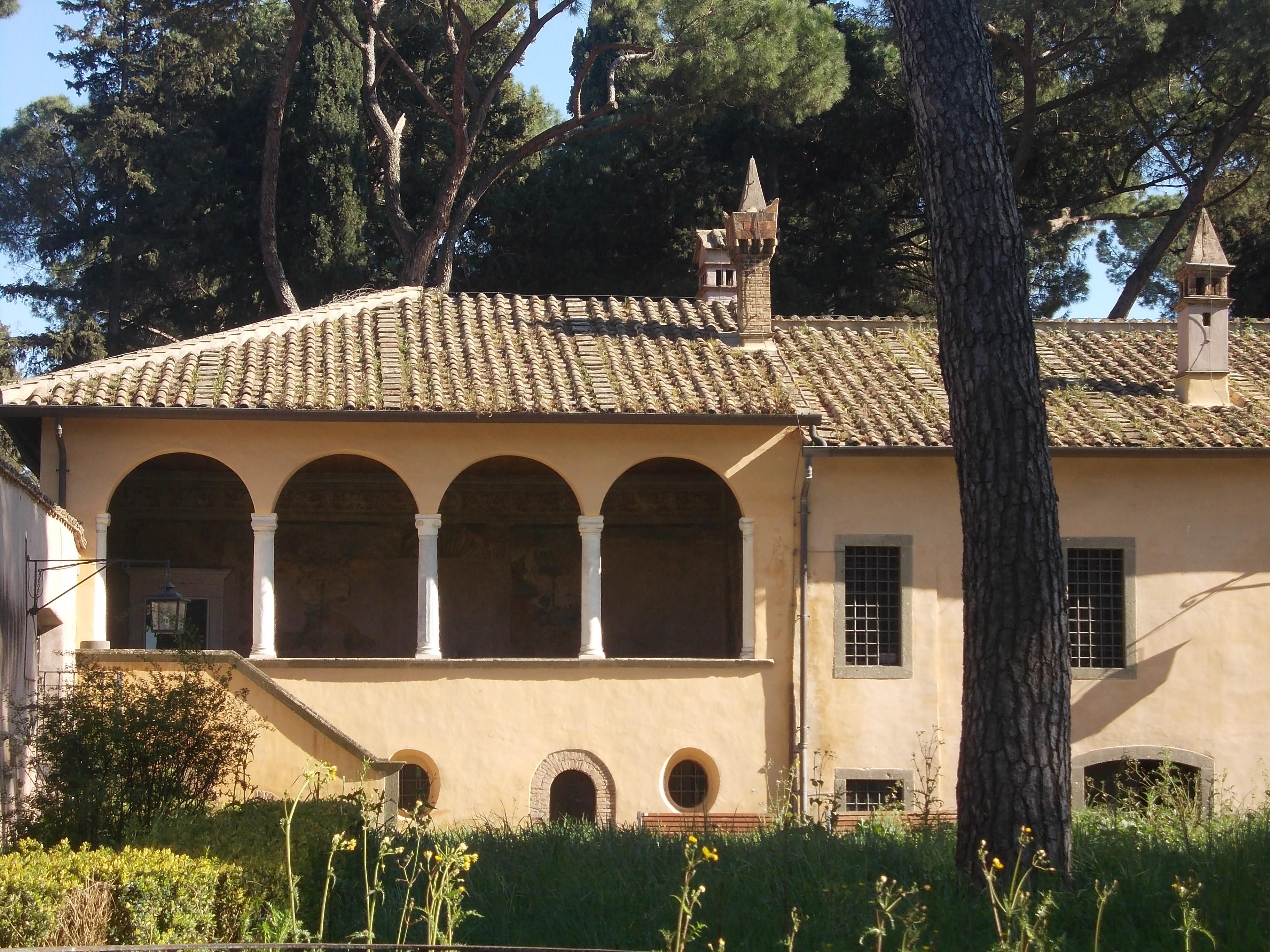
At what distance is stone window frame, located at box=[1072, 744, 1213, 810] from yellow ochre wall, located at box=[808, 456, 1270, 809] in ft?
0.17

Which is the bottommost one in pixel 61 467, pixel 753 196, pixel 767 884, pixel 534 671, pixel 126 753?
pixel 767 884

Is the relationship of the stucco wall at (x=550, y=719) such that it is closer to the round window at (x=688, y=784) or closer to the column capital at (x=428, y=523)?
the round window at (x=688, y=784)

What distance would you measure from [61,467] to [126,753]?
19.4 feet

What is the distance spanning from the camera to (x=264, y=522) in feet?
47.6

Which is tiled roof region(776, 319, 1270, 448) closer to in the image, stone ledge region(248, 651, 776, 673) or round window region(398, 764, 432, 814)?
stone ledge region(248, 651, 776, 673)

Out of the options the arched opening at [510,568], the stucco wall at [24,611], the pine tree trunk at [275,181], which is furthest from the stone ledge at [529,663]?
the pine tree trunk at [275,181]

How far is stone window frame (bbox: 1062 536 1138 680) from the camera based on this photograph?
15008 millimetres

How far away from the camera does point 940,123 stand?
7961mm

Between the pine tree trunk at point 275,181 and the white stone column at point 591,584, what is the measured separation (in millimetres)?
9016

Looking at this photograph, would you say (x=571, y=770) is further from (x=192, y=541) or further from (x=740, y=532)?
(x=192, y=541)

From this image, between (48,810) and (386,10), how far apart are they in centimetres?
1843

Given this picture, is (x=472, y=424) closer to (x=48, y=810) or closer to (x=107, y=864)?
(x=48, y=810)

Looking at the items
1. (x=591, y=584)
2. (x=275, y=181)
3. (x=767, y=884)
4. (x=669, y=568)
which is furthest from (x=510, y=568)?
(x=767, y=884)

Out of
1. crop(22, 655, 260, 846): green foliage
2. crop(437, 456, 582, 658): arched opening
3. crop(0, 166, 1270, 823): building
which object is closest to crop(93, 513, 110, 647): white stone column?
crop(0, 166, 1270, 823): building
